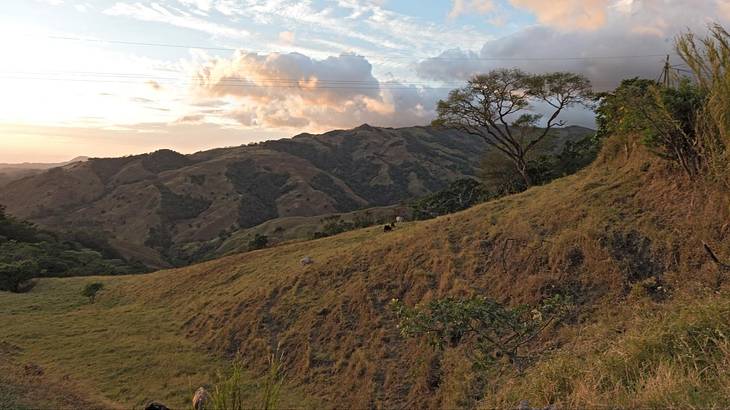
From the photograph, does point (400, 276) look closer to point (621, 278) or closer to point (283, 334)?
point (283, 334)

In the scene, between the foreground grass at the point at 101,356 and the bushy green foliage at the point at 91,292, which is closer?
the foreground grass at the point at 101,356

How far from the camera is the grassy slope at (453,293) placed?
9023mm

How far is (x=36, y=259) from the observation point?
50.9 m

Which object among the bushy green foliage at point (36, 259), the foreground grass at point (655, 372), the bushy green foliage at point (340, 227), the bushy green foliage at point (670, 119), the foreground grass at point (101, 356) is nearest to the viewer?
the foreground grass at point (655, 372)

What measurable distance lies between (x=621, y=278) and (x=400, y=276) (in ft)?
31.0

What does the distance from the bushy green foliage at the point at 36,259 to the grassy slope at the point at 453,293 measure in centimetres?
1257

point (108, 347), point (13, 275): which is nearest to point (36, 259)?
point (13, 275)

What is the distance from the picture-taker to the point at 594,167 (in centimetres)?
2122

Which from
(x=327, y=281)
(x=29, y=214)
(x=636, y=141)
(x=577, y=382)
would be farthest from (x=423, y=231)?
(x=29, y=214)

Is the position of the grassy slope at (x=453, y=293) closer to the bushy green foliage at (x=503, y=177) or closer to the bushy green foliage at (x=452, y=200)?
the bushy green foliage at (x=503, y=177)

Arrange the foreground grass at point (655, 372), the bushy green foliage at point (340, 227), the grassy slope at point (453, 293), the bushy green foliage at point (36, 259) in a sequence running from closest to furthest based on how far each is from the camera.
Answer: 1. the foreground grass at point (655, 372)
2. the grassy slope at point (453, 293)
3. the bushy green foliage at point (36, 259)
4. the bushy green foliage at point (340, 227)

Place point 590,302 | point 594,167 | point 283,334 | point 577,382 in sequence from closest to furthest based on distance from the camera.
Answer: point 577,382, point 590,302, point 283,334, point 594,167

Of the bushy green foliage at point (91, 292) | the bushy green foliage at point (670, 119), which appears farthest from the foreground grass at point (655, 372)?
Result: the bushy green foliage at point (91, 292)

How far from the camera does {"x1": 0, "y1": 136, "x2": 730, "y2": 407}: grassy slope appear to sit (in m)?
9.02
